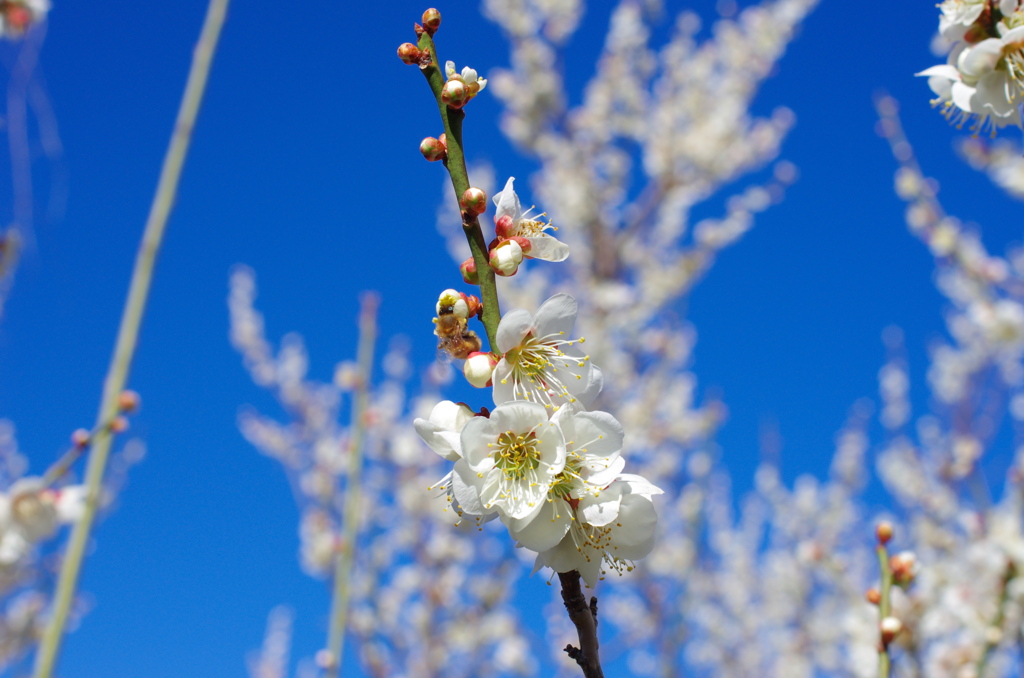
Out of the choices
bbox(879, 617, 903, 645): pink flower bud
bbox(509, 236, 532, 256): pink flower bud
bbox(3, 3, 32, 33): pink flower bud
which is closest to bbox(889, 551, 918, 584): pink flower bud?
bbox(879, 617, 903, 645): pink flower bud

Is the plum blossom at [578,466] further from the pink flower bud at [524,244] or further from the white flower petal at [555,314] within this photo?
the pink flower bud at [524,244]

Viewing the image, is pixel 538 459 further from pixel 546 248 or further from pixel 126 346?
pixel 126 346

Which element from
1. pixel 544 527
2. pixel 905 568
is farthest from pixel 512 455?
pixel 905 568

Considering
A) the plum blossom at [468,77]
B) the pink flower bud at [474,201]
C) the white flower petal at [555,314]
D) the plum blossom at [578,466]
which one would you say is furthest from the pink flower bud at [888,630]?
the plum blossom at [468,77]

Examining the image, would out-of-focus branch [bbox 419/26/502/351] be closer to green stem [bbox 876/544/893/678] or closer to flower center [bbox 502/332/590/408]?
flower center [bbox 502/332/590/408]

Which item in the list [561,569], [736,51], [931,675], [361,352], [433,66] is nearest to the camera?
[561,569]

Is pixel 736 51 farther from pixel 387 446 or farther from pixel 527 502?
pixel 527 502

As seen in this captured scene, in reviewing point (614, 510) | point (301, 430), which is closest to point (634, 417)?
point (301, 430)
